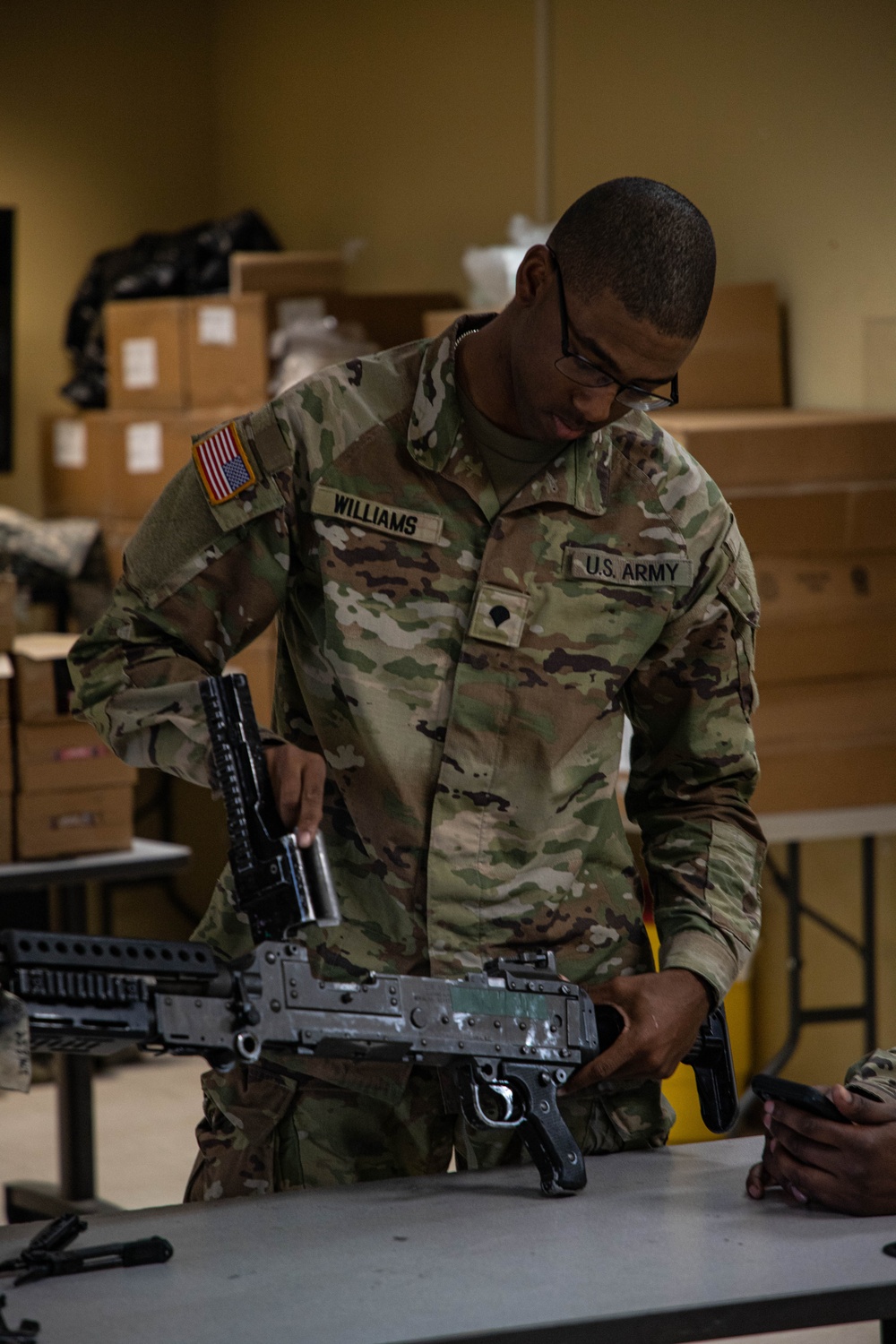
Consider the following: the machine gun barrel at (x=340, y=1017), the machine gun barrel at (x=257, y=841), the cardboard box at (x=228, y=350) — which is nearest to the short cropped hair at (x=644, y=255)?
the machine gun barrel at (x=257, y=841)

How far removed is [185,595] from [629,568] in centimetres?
42

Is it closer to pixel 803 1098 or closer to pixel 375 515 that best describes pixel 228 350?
pixel 375 515

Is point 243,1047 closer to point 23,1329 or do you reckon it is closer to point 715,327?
point 23,1329

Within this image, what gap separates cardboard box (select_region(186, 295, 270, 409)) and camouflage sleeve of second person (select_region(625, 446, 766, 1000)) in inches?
129

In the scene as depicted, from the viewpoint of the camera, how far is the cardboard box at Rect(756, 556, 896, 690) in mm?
3297

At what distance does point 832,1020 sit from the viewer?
12.0 feet

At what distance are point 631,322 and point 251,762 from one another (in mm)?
520

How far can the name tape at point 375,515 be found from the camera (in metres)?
1.62

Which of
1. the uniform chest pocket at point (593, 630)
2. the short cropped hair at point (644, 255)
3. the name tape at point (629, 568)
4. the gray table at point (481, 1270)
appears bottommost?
the gray table at point (481, 1270)

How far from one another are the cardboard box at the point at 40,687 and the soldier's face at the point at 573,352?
6.75 ft

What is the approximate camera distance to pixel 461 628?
1635 millimetres

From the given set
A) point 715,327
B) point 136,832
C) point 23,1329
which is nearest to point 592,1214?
point 23,1329

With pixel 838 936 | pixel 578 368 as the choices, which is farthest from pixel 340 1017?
pixel 838 936

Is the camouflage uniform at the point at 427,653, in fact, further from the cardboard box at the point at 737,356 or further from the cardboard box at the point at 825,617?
Result: the cardboard box at the point at 737,356
